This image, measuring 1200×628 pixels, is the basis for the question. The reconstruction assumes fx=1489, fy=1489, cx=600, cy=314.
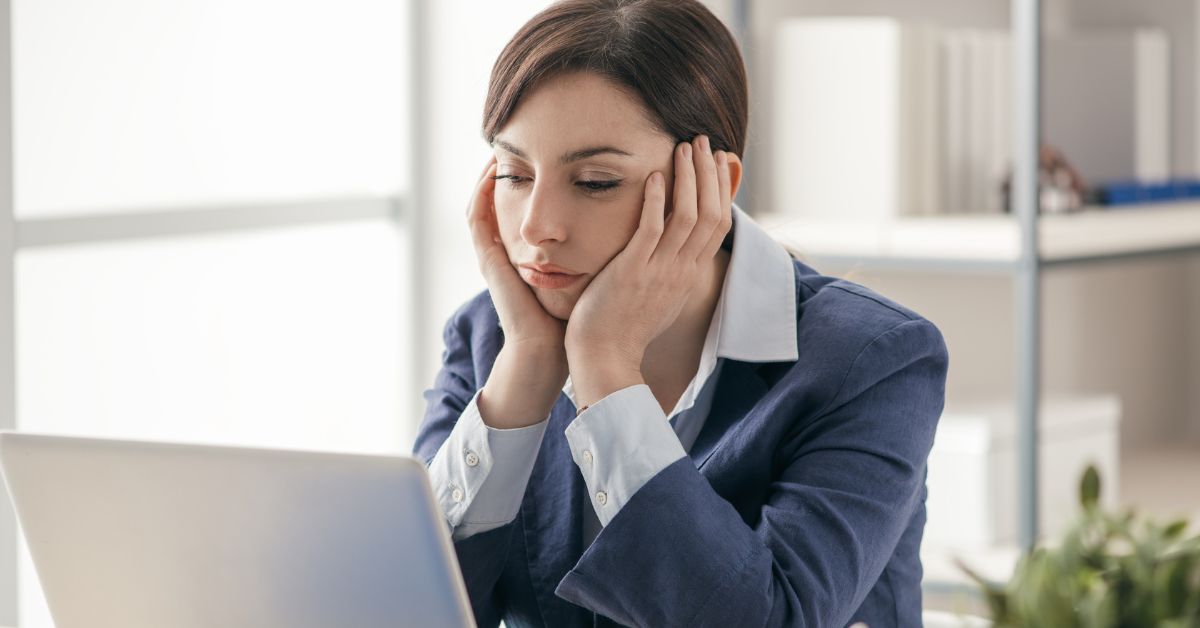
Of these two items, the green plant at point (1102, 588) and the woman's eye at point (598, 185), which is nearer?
the green plant at point (1102, 588)

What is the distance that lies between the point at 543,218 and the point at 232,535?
1.40 feet

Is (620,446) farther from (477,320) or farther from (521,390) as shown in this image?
(477,320)

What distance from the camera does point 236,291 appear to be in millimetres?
2371

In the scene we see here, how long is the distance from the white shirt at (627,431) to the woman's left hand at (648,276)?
0.05 meters

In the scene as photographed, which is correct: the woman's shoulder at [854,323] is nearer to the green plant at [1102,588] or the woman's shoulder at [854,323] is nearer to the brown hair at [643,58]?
the brown hair at [643,58]

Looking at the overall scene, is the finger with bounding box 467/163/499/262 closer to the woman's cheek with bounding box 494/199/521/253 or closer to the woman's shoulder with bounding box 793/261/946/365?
the woman's cheek with bounding box 494/199/521/253

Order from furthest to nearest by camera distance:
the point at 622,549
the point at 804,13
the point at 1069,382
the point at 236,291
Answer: the point at 1069,382 < the point at 804,13 < the point at 236,291 < the point at 622,549

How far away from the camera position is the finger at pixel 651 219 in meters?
1.22

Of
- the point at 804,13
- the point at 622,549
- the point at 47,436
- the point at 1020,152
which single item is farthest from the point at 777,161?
the point at 47,436

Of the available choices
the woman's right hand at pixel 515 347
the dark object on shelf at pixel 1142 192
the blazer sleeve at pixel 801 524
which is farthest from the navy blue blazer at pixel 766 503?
the dark object on shelf at pixel 1142 192

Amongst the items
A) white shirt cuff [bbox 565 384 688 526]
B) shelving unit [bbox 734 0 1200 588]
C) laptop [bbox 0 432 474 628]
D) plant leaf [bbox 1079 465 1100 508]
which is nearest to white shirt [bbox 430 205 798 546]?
white shirt cuff [bbox 565 384 688 526]

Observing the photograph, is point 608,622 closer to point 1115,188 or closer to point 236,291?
point 236,291

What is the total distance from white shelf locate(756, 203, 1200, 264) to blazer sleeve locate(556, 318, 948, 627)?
1047 mm

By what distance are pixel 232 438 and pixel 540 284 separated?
1.27 meters
